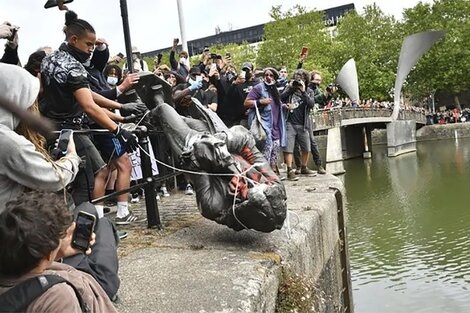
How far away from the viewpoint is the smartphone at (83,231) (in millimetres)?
2102

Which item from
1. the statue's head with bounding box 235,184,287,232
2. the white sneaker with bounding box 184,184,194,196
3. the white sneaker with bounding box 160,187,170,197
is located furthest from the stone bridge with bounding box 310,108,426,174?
the statue's head with bounding box 235,184,287,232

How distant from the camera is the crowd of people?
5.62ft

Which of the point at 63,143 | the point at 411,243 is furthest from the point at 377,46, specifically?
the point at 63,143

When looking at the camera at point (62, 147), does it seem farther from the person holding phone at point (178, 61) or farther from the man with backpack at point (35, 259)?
the person holding phone at point (178, 61)

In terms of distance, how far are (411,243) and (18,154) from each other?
30.3ft

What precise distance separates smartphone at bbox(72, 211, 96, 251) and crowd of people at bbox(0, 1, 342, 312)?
42mm

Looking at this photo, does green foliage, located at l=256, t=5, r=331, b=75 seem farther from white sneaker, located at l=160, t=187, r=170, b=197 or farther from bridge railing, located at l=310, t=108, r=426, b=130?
white sneaker, located at l=160, t=187, r=170, b=197

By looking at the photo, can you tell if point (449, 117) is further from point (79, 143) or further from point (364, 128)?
point (79, 143)

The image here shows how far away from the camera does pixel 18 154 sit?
2.21m

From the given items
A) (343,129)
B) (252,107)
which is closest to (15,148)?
(252,107)

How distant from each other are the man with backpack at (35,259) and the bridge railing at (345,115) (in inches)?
820

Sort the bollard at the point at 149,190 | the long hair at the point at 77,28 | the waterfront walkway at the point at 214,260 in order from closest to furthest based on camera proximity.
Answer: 1. the waterfront walkway at the point at 214,260
2. the long hair at the point at 77,28
3. the bollard at the point at 149,190

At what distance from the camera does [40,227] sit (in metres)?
1.71

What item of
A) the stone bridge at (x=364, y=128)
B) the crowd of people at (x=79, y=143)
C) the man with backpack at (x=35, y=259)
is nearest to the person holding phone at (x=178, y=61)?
the crowd of people at (x=79, y=143)
